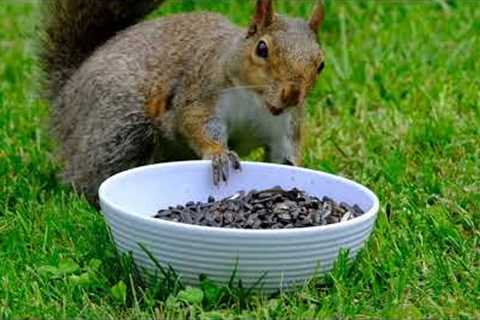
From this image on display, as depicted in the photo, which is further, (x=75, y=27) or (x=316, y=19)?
(x=75, y=27)

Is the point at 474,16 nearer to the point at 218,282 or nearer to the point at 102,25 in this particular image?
the point at 102,25

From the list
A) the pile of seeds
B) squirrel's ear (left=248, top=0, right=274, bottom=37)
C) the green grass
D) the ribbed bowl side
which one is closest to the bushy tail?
the green grass

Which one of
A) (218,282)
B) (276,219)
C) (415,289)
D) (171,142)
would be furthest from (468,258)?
(171,142)

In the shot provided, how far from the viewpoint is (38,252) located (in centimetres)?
245

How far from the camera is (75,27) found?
3.11 metres

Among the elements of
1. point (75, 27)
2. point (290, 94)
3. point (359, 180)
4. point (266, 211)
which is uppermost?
point (290, 94)

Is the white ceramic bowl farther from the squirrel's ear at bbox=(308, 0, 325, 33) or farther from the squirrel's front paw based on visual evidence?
the squirrel's ear at bbox=(308, 0, 325, 33)

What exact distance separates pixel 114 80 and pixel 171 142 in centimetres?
21

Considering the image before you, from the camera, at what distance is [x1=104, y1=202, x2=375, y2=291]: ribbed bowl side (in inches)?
83.6

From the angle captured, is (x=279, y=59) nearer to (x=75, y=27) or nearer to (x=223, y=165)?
(x=223, y=165)

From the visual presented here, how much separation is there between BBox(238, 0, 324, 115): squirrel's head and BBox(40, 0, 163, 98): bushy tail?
651 mm

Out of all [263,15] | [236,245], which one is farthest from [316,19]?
[236,245]

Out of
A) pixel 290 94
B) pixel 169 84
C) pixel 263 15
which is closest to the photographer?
pixel 290 94

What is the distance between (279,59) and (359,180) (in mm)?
597
